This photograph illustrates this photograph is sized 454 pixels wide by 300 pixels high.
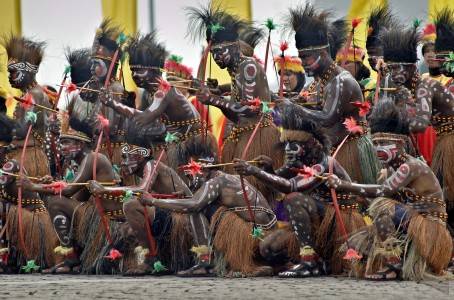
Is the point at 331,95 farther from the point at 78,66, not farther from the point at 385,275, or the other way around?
the point at 78,66

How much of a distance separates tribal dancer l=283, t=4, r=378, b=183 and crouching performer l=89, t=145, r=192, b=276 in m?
1.19

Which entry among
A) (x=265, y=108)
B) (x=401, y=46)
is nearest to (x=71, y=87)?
(x=265, y=108)

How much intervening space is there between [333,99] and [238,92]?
1.00 metres

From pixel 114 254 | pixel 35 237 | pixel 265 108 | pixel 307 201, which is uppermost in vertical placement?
pixel 265 108

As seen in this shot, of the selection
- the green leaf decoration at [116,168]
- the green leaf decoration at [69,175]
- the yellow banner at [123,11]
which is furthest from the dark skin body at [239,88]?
the yellow banner at [123,11]

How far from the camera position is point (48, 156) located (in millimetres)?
12508

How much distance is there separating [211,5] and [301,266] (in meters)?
2.61

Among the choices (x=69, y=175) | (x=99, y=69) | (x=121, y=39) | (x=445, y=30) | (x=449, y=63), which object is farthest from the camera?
(x=99, y=69)

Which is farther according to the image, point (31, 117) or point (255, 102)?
point (31, 117)

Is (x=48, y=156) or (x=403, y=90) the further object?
(x=48, y=156)

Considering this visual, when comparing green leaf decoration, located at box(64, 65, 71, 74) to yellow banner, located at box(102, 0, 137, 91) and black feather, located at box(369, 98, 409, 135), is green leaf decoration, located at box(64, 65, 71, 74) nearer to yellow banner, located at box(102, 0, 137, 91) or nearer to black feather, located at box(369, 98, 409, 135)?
yellow banner, located at box(102, 0, 137, 91)

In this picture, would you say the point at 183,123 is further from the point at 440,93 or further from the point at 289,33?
the point at 440,93

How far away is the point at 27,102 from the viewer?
39.6 feet

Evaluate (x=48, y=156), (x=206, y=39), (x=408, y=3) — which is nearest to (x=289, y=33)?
(x=206, y=39)
